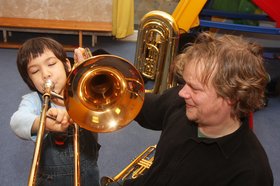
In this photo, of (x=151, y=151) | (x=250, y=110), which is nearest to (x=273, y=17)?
(x=151, y=151)

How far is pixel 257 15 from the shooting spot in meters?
3.33

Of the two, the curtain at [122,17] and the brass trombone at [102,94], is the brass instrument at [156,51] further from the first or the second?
Answer: the curtain at [122,17]

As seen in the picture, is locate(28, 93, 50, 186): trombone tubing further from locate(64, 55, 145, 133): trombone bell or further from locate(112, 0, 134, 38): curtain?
locate(112, 0, 134, 38): curtain

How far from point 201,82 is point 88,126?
0.43 metres

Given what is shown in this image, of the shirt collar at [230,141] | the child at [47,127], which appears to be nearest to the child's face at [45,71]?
the child at [47,127]

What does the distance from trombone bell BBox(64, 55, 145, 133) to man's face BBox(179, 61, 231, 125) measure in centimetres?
20

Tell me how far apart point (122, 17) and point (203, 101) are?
3.36 m

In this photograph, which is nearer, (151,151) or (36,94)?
(36,94)

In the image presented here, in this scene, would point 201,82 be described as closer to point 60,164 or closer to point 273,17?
point 60,164

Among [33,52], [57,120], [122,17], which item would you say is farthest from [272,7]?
[57,120]

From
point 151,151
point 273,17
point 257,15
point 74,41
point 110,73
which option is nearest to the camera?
point 110,73

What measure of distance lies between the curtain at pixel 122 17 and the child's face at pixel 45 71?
3085 mm

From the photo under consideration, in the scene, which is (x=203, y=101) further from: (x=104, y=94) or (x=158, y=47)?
(x=158, y=47)

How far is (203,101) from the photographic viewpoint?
101 cm
